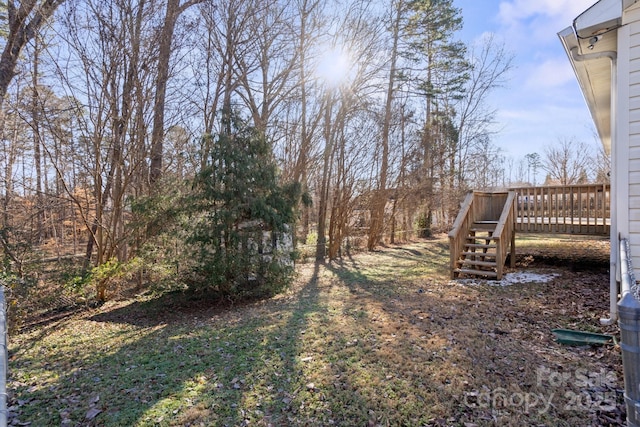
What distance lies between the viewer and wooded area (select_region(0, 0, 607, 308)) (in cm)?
591

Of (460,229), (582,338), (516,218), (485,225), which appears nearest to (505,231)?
(485,225)

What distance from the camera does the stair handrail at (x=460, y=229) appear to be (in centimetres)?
661

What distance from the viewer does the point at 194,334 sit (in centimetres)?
425

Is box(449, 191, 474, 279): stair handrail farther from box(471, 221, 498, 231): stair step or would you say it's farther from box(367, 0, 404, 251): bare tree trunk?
box(367, 0, 404, 251): bare tree trunk

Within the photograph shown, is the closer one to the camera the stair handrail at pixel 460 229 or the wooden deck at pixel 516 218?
the stair handrail at pixel 460 229

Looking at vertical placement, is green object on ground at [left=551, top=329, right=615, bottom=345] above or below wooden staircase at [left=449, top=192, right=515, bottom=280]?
below

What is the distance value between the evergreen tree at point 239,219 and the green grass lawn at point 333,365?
0.58 m

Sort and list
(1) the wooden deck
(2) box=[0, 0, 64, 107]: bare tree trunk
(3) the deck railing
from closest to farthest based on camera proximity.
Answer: (2) box=[0, 0, 64, 107]: bare tree trunk
(1) the wooden deck
(3) the deck railing

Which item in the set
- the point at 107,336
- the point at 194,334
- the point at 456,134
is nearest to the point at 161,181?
the point at 107,336

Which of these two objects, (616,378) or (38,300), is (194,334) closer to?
(38,300)

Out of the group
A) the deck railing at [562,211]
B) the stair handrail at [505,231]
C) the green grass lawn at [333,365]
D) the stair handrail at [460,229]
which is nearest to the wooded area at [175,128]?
the green grass lawn at [333,365]

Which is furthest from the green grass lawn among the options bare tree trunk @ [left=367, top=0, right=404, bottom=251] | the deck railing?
bare tree trunk @ [left=367, top=0, right=404, bottom=251]

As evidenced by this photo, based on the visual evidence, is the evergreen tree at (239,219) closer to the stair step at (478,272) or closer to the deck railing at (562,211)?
the stair step at (478,272)

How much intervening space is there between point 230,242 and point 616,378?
5.07 metres
